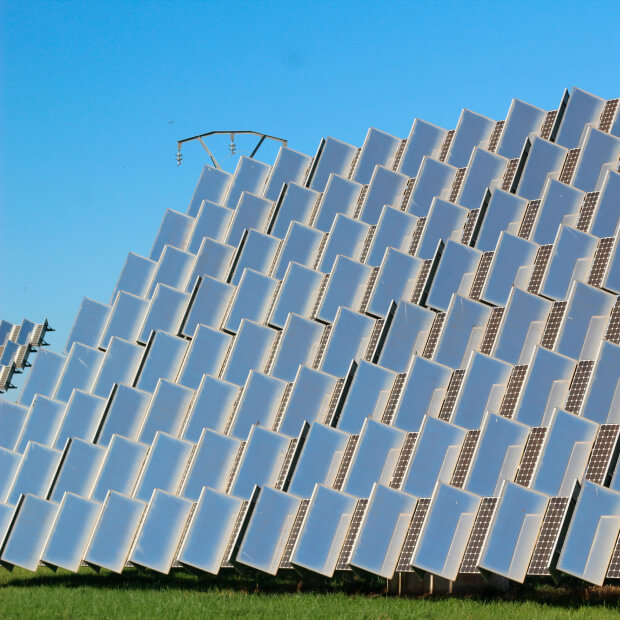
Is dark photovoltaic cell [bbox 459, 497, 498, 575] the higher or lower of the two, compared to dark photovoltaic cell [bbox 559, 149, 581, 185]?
lower

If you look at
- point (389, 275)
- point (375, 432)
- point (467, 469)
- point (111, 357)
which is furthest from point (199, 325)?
point (467, 469)

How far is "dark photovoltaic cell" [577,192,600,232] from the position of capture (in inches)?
1216

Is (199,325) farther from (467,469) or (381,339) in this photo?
(467,469)

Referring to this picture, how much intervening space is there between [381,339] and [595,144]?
33.6ft

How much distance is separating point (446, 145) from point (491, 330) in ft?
43.7

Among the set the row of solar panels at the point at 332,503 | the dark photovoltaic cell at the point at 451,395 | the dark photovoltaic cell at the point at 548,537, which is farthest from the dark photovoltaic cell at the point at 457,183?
the dark photovoltaic cell at the point at 548,537

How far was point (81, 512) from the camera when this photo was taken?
30.6 meters

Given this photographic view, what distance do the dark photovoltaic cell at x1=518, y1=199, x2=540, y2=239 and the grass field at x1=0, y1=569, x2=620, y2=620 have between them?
38.7ft

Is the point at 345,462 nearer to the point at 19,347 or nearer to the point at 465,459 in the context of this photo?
the point at 465,459

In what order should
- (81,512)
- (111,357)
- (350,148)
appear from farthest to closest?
(350,148)
(111,357)
(81,512)

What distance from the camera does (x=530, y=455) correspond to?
25.1 meters

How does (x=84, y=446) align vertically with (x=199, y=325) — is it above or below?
below

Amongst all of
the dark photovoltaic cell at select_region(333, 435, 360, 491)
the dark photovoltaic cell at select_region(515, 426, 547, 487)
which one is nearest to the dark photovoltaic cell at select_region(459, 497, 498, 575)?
the dark photovoltaic cell at select_region(515, 426, 547, 487)

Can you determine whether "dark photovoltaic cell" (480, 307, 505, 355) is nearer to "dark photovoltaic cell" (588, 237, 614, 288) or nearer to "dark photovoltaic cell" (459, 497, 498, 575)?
"dark photovoltaic cell" (588, 237, 614, 288)
